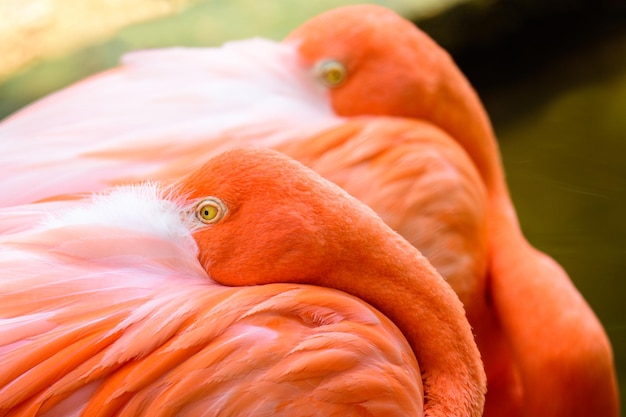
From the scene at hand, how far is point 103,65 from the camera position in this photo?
167cm

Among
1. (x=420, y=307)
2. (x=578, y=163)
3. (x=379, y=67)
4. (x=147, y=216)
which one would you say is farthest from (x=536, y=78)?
(x=147, y=216)

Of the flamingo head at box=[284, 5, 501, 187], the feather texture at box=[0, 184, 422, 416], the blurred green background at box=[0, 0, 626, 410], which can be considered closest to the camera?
the feather texture at box=[0, 184, 422, 416]

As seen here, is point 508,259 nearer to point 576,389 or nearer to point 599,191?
point 576,389

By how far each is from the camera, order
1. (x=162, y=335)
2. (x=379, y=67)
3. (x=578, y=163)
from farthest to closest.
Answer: (x=578, y=163)
(x=379, y=67)
(x=162, y=335)

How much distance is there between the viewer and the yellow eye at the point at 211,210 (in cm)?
78

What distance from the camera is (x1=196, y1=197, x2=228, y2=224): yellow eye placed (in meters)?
0.78

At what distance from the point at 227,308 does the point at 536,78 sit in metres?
1.74

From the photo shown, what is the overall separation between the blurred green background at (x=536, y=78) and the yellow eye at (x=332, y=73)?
62cm

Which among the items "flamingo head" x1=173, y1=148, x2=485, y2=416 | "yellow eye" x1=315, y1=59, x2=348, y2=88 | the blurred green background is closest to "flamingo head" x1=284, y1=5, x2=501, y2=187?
"yellow eye" x1=315, y1=59, x2=348, y2=88

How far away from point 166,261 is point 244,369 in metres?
0.18

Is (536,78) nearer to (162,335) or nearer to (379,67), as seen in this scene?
(379,67)

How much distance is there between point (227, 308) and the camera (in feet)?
2.39

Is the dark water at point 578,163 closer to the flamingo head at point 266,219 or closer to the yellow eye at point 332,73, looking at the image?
the yellow eye at point 332,73

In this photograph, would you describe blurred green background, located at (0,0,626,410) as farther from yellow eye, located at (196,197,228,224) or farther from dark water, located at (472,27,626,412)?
yellow eye, located at (196,197,228,224)
